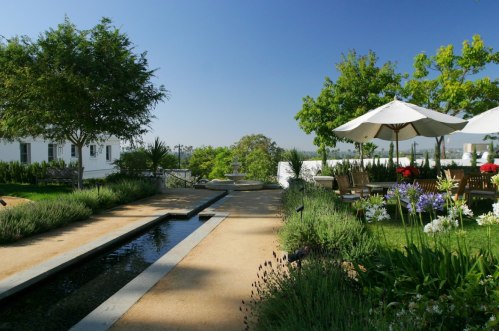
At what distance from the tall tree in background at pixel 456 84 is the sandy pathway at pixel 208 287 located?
47.2ft

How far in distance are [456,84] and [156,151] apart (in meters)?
15.0

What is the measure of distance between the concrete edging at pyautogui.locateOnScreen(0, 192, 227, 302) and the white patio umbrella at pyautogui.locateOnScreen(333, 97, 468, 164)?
16.6 ft

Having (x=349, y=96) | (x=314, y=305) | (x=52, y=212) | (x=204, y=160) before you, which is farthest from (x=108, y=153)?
(x=314, y=305)

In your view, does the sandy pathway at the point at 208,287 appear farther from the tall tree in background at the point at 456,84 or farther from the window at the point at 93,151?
the window at the point at 93,151

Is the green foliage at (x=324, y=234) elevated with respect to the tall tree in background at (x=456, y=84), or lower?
lower

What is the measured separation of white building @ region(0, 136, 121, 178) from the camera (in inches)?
805

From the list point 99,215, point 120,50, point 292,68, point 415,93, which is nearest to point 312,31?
point 292,68

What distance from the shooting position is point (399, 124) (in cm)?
880

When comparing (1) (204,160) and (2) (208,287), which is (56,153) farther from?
(2) (208,287)

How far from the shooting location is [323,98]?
1686cm

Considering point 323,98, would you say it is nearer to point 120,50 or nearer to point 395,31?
point 395,31

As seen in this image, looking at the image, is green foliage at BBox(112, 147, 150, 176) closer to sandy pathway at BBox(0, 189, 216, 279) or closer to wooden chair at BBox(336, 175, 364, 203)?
sandy pathway at BBox(0, 189, 216, 279)

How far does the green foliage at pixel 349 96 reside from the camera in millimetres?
15633

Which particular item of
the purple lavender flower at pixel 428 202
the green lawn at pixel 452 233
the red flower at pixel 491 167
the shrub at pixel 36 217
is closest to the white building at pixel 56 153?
the shrub at pixel 36 217
